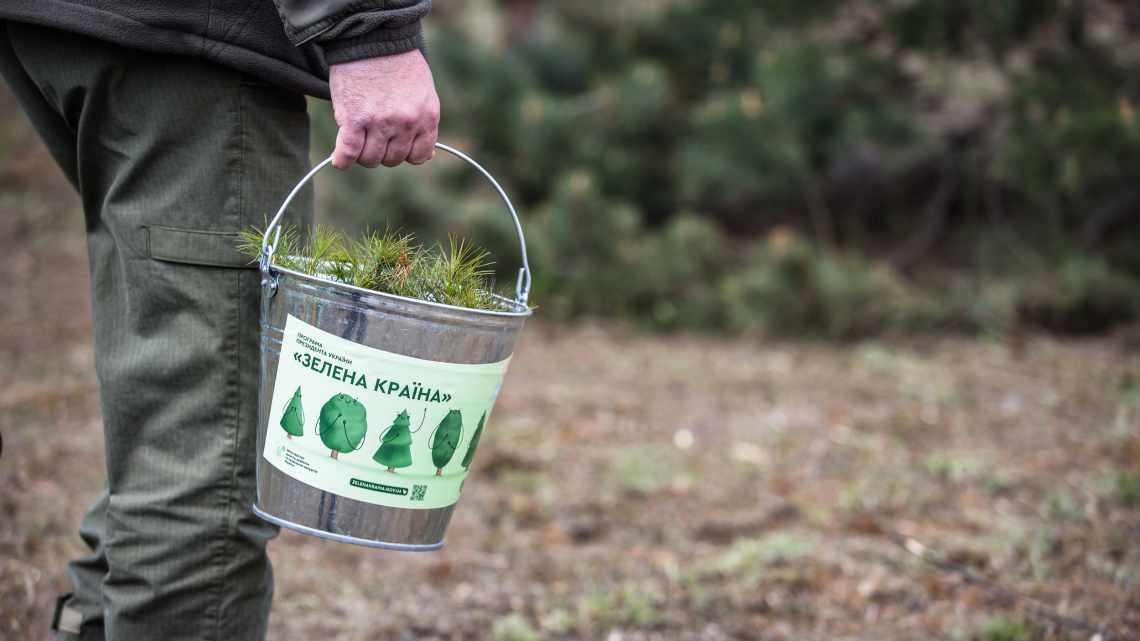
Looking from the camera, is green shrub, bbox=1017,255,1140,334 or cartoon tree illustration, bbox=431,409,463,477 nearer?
cartoon tree illustration, bbox=431,409,463,477

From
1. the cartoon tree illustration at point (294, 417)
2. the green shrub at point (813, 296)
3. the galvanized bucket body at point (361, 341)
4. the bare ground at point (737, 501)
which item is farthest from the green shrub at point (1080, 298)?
the cartoon tree illustration at point (294, 417)

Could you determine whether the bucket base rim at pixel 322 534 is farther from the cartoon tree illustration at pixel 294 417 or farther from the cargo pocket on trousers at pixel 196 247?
the cargo pocket on trousers at pixel 196 247

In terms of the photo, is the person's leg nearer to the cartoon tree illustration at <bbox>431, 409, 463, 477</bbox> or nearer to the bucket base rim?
the bucket base rim

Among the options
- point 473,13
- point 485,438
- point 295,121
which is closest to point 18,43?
point 295,121

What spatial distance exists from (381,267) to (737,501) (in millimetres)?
1830

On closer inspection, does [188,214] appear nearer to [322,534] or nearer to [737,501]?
[322,534]

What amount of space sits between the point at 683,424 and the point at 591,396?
417 millimetres

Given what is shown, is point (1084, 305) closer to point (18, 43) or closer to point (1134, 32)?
point (1134, 32)

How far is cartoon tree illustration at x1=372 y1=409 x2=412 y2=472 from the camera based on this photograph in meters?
1.22

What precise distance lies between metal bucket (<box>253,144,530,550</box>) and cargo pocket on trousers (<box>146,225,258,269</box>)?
0.20ft

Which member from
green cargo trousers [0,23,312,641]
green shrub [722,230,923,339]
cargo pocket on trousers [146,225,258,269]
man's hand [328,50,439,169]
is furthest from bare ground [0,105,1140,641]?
man's hand [328,50,439,169]

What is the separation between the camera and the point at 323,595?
7.04 feet

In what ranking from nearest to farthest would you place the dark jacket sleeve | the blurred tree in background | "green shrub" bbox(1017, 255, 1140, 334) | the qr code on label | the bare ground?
the dark jacket sleeve < the qr code on label < the bare ground < the blurred tree in background < "green shrub" bbox(1017, 255, 1140, 334)

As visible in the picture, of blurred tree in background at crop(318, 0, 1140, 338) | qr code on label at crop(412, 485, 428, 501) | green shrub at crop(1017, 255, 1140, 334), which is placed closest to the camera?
qr code on label at crop(412, 485, 428, 501)
